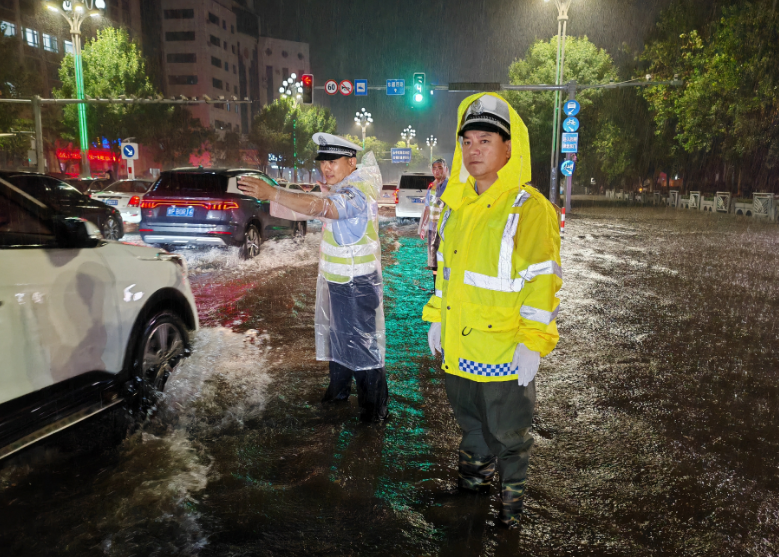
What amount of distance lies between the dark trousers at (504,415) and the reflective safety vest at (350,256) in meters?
1.43

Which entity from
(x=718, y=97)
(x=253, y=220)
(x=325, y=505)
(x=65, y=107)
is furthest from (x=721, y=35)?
(x=65, y=107)

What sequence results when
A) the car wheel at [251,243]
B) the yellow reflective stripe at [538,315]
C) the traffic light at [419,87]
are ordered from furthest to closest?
the traffic light at [419,87]
the car wheel at [251,243]
the yellow reflective stripe at [538,315]

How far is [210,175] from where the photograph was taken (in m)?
11.3

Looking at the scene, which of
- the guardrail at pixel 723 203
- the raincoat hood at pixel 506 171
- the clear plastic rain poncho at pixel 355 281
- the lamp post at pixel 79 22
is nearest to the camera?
the raincoat hood at pixel 506 171

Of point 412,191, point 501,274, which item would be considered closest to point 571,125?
point 412,191

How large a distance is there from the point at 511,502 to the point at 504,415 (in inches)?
17.5

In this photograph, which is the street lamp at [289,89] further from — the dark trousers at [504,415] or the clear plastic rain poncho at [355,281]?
the dark trousers at [504,415]

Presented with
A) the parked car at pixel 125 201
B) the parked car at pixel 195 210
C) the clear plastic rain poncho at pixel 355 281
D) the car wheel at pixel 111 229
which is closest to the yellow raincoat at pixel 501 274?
the clear plastic rain poncho at pixel 355 281

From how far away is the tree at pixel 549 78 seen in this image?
4291 centimetres

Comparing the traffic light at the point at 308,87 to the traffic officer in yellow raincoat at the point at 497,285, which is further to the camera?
the traffic light at the point at 308,87

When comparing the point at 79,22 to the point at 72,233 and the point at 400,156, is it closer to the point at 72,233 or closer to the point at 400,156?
the point at 72,233

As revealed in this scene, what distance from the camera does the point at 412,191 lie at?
863 inches

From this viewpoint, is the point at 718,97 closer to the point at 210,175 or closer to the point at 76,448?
the point at 210,175

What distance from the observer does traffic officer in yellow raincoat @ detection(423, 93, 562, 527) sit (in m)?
2.62
